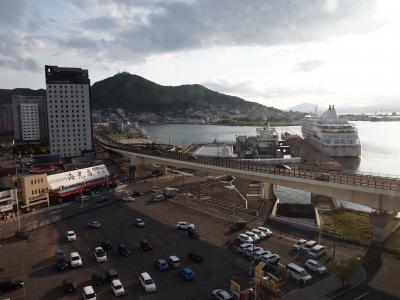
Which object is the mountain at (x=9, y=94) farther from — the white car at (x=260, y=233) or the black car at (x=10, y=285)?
the white car at (x=260, y=233)

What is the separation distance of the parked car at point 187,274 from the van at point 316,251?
7.17m

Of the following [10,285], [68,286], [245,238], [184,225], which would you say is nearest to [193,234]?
[184,225]

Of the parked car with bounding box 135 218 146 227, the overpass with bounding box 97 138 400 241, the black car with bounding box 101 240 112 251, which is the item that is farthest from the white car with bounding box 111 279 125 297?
the overpass with bounding box 97 138 400 241

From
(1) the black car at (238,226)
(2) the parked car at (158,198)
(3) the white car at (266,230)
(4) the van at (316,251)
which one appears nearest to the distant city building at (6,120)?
(2) the parked car at (158,198)

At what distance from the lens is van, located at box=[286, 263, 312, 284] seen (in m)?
17.9

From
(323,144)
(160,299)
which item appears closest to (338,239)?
(160,299)

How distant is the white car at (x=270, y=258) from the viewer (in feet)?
65.5

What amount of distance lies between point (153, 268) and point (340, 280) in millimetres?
10035

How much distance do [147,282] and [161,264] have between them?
217 cm

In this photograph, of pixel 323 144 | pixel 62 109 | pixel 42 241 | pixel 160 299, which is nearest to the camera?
pixel 160 299

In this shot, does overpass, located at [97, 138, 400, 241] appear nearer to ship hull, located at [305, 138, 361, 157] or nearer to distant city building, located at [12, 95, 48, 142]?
ship hull, located at [305, 138, 361, 157]

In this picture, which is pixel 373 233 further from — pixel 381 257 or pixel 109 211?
pixel 109 211

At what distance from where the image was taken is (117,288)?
57.4 ft

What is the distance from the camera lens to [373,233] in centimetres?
2334
